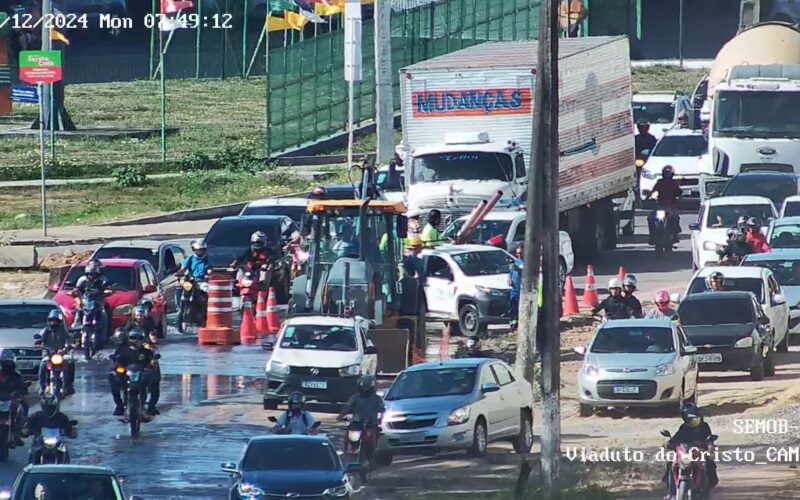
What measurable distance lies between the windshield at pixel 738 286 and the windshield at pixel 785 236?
17.2ft

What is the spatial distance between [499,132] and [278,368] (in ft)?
42.4

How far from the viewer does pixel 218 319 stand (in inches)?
1296

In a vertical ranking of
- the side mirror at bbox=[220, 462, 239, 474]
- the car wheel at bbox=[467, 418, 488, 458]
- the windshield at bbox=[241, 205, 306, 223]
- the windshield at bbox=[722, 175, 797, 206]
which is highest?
the windshield at bbox=[722, 175, 797, 206]

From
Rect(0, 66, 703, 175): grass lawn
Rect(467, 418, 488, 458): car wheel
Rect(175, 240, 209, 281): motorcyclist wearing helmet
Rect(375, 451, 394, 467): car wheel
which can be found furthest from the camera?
Rect(0, 66, 703, 175): grass lawn

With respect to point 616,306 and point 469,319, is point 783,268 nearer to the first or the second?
point 616,306

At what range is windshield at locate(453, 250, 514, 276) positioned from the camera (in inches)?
1326

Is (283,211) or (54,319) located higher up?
(283,211)

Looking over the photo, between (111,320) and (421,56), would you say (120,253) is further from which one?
(421,56)

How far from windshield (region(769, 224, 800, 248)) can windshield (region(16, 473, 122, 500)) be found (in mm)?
21521

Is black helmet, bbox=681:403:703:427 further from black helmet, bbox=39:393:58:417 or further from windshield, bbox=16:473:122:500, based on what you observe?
black helmet, bbox=39:393:58:417

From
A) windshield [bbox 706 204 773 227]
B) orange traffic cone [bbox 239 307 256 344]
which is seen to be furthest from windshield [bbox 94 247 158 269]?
windshield [bbox 706 204 773 227]

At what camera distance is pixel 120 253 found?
36719mm

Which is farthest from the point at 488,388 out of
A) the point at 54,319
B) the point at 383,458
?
the point at 54,319

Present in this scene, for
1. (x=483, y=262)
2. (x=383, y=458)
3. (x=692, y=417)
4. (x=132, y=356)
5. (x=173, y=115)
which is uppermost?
(x=173, y=115)
